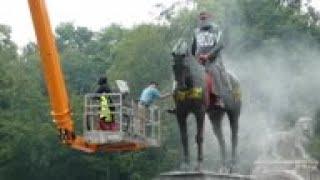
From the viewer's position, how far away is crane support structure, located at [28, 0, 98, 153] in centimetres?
2628

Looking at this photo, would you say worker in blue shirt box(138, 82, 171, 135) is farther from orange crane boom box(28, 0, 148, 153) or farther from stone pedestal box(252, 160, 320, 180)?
stone pedestal box(252, 160, 320, 180)

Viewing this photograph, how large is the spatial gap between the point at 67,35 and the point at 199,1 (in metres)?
48.6

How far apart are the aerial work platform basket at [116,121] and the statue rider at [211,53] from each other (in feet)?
5.86

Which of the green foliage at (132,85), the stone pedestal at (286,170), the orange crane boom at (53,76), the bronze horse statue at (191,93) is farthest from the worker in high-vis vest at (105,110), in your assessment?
the green foliage at (132,85)

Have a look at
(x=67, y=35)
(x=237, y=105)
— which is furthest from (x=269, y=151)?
(x=67, y=35)

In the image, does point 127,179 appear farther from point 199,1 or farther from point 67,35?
point 67,35

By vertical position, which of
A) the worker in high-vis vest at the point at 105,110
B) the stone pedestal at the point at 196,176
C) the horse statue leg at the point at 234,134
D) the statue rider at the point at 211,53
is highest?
the statue rider at the point at 211,53

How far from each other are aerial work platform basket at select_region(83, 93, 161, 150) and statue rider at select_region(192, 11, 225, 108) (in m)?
1.79

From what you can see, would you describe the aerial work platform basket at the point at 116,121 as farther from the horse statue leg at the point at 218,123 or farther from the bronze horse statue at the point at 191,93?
the bronze horse statue at the point at 191,93

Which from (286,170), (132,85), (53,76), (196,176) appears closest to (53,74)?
(53,76)

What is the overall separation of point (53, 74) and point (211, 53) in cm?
661

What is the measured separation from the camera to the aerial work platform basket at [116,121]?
2252cm

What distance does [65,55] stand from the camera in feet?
309

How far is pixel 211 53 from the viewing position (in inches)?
847
